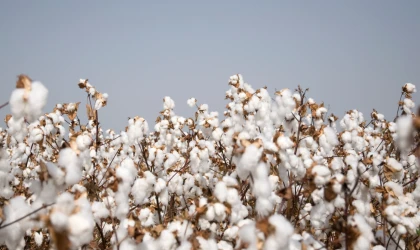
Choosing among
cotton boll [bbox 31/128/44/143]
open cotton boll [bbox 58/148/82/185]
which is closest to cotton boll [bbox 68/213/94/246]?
open cotton boll [bbox 58/148/82/185]

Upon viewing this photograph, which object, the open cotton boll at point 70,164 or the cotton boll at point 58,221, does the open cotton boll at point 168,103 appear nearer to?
the open cotton boll at point 70,164

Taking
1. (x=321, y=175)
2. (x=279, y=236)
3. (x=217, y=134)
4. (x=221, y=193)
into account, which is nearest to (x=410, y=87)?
(x=217, y=134)

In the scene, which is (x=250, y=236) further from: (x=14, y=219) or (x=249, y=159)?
(x=14, y=219)

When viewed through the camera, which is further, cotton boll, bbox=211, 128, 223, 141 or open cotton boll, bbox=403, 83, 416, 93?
open cotton boll, bbox=403, 83, 416, 93

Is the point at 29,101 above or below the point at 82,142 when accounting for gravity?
below

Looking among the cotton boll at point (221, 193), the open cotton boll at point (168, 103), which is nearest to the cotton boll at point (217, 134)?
the open cotton boll at point (168, 103)

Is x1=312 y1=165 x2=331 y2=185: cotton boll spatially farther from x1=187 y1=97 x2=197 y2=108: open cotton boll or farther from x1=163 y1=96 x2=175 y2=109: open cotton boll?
x1=187 y1=97 x2=197 y2=108: open cotton boll

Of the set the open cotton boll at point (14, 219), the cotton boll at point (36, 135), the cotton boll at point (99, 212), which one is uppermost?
the cotton boll at point (36, 135)

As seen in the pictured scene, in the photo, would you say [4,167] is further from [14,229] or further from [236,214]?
[236,214]

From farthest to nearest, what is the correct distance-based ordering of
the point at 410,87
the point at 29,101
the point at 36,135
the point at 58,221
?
the point at 410,87 < the point at 36,135 < the point at 29,101 < the point at 58,221

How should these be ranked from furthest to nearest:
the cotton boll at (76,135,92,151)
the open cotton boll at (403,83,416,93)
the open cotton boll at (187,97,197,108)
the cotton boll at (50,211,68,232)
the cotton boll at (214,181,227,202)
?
the open cotton boll at (187,97,197,108)
the open cotton boll at (403,83,416,93)
the cotton boll at (76,135,92,151)
the cotton boll at (214,181,227,202)
the cotton boll at (50,211,68,232)

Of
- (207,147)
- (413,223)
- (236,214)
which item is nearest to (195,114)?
(207,147)

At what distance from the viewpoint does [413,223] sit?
2.22m

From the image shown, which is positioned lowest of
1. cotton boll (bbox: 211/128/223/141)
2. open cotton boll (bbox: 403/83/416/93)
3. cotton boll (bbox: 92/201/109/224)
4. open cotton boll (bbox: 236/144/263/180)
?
cotton boll (bbox: 92/201/109/224)
